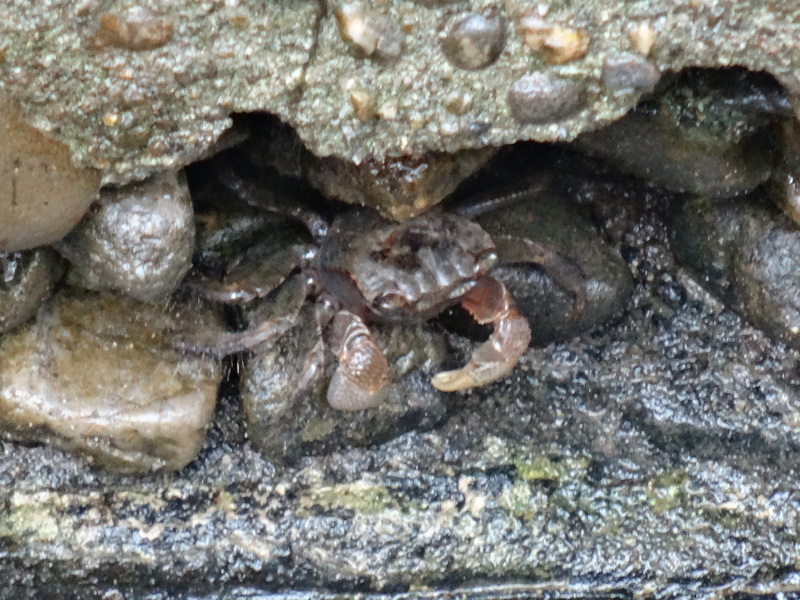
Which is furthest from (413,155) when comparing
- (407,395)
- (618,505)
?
(618,505)

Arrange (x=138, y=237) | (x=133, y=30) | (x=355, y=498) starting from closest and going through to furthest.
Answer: (x=133, y=30) → (x=138, y=237) → (x=355, y=498)

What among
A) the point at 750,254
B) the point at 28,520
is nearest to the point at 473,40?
the point at 750,254

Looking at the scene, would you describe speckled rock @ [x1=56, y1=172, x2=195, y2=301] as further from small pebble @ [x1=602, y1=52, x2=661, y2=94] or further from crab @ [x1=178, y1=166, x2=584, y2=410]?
small pebble @ [x1=602, y1=52, x2=661, y2=94]

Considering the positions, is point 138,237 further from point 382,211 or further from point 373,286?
point 373,286

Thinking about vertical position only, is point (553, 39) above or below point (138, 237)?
above

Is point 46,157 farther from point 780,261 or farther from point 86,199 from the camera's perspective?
point 780,261

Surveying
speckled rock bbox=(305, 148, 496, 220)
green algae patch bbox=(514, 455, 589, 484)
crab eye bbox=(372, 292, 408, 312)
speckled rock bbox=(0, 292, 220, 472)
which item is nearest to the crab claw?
crab eye bbox=(372, 292, 408, 312)
